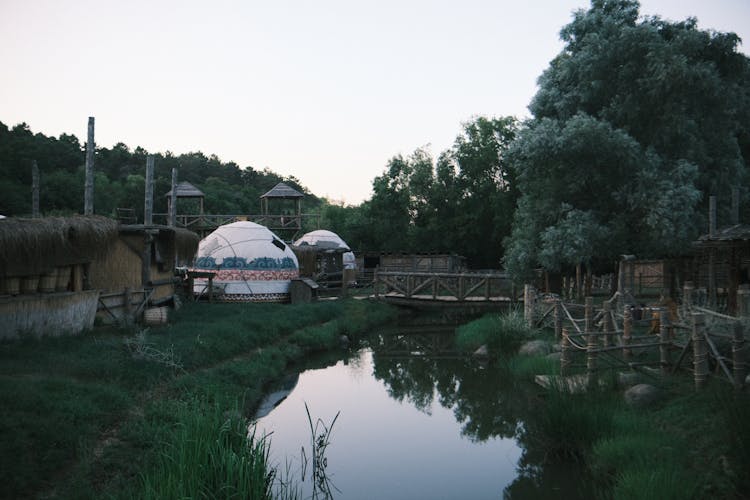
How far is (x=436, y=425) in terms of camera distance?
1033cm

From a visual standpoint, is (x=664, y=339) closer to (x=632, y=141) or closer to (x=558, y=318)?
(x=558, y=318)

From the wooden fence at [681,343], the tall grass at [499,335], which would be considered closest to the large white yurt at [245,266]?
the tall grass at [499,335]

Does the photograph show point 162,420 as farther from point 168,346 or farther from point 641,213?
point 641,213

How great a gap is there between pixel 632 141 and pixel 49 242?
530 inches

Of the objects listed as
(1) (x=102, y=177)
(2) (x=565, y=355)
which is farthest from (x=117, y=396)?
(1) (x=102, y=177)

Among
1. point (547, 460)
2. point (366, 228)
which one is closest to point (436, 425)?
point (547, 460)

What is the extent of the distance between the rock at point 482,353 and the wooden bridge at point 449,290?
21.5ft

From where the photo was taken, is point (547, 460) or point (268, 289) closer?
point (547, 460)

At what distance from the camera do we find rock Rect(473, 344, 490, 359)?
1546 cm

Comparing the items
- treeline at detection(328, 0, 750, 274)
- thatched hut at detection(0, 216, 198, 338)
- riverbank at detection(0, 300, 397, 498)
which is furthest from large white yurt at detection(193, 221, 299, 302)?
treeline at detection(328, 0, 750, 274)

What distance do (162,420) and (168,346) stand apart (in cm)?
375

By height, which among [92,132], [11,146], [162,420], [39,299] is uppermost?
[11,146]

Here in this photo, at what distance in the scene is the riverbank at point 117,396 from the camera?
231 inches

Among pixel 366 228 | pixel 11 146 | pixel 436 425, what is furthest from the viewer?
pixel 366 228
